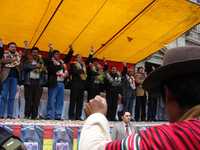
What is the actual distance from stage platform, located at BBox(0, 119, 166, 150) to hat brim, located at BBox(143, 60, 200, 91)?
661 cm

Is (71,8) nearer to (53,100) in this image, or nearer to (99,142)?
(53,100)

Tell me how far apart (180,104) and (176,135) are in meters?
0.14

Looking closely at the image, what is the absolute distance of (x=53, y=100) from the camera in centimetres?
923

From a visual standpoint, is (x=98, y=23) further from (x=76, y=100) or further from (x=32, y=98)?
(x=32, y=98)

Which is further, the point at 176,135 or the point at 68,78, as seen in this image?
the point at 68,78

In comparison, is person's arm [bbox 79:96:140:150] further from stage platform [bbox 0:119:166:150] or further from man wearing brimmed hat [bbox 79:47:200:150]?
stage platform [bbox 0:119:166:150]

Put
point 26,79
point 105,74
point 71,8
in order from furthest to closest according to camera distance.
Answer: point 105,74
point 71,8
point 26,79

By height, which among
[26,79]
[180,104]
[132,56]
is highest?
[132,56]

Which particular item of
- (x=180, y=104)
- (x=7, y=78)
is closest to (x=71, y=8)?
(x=7, y=78)

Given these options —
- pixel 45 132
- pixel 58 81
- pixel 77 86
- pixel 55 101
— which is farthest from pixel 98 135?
pixel 77 86

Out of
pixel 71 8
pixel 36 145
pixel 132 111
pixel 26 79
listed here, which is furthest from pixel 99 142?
pixel 132 111

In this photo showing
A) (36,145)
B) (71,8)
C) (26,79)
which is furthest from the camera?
(71,8)

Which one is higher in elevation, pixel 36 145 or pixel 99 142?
pixel 99 142

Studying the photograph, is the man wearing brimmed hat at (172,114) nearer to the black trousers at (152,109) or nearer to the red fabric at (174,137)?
the red fabric at (174,137)
